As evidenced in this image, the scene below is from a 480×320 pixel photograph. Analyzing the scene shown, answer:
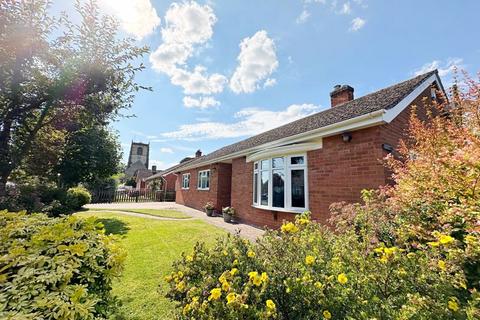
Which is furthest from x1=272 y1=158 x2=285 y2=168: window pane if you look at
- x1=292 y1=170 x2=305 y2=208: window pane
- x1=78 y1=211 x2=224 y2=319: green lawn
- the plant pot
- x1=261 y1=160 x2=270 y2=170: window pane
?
the plant pot

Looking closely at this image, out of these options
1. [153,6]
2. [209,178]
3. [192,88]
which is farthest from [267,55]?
[209,178]

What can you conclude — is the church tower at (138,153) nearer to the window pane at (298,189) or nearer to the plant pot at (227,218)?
the plant pot at (227,218)

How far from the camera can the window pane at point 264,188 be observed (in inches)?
384

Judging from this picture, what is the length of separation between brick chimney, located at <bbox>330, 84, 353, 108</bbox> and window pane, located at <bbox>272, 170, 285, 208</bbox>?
6770mm

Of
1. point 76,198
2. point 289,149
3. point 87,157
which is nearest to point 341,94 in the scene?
point 289,149

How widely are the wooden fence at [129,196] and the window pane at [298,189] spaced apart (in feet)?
71.2

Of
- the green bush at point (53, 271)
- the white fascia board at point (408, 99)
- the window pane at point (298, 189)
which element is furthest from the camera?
the window pane at point (298, 189)

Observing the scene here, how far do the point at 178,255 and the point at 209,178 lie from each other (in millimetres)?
10319

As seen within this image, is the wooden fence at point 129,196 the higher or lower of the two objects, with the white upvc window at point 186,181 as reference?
lower

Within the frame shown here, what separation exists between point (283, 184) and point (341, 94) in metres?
7.48

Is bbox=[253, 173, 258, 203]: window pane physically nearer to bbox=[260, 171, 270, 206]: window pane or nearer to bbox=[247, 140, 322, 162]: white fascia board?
bbox=[260, 171, 270, 206]: window pane

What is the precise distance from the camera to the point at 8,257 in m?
1.80

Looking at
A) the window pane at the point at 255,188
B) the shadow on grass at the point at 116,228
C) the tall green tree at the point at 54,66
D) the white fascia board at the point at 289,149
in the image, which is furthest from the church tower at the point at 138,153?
the white fascia board at the point at 289,149

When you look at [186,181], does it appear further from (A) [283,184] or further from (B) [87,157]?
(A) [283,184]
